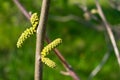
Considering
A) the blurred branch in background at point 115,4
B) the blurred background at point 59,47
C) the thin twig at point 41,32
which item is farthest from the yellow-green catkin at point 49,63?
the blurred background at point 59,47

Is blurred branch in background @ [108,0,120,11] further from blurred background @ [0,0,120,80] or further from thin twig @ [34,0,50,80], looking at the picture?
thin twig @ [34,0,50,80]

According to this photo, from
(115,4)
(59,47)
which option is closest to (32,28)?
(115,4)

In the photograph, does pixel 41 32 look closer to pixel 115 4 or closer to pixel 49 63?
pixel 49 63

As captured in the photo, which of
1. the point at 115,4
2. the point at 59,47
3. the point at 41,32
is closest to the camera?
the point at 41,32

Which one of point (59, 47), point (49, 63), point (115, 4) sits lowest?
point (49, 63)

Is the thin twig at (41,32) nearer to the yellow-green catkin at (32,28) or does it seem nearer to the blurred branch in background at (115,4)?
the yellow-green catkin at (32,28)

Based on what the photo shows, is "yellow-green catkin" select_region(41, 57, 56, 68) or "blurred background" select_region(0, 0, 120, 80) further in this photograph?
"blurred background" select_region(0, 0, 120, 80)

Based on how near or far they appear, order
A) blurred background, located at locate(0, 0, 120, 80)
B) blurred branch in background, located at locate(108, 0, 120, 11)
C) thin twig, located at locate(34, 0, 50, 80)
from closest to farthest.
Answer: thin twig, located at locate(34, 0, 50, 80)
blurred branch in background, located at locate(108, 0, 120, 11)
blurred background, located at locate(0, 0, 120, 80)

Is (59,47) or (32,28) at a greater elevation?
(59,47)

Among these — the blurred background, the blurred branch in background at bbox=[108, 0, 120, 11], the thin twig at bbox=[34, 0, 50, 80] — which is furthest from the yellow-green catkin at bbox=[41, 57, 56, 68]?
the blurred background

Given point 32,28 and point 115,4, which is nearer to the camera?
point 32,28

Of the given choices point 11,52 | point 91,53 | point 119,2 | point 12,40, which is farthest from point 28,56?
point 119,2
